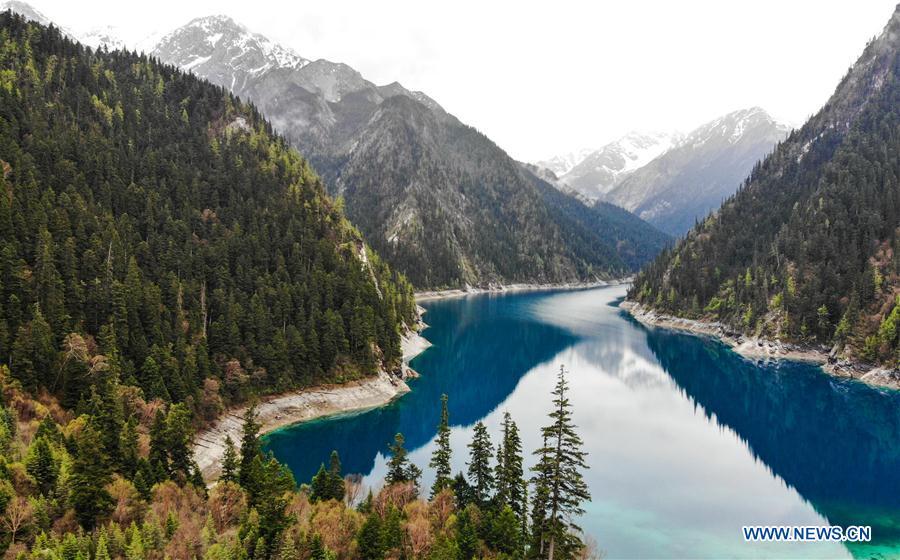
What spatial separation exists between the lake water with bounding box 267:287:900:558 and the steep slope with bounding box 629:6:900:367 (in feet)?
42.1

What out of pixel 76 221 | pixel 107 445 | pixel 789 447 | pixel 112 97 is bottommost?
pixel 789 447

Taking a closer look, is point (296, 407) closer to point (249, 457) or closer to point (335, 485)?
point (249, 457)

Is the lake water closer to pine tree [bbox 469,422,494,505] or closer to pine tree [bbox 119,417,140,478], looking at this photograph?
pine tree [bbox 469,422,494,505]

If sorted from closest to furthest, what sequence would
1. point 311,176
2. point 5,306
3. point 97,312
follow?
1. point 5,306
2. point 97,312
3. point 311,176

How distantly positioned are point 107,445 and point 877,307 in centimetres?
12429

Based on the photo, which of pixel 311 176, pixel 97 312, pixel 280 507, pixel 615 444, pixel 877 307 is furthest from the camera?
pixel 311 176

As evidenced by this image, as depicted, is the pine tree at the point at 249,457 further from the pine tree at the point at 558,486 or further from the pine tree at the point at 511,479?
the pine tree at the point at 558,486

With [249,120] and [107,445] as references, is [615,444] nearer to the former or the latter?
[107,445]

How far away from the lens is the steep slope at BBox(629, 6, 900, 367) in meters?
107

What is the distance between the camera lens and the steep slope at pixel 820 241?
107 meters

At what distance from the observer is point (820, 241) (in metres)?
129

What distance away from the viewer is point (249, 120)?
420 feet

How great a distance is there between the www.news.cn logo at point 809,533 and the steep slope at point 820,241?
66.7 m

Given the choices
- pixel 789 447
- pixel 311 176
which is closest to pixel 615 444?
pixel 789 447
